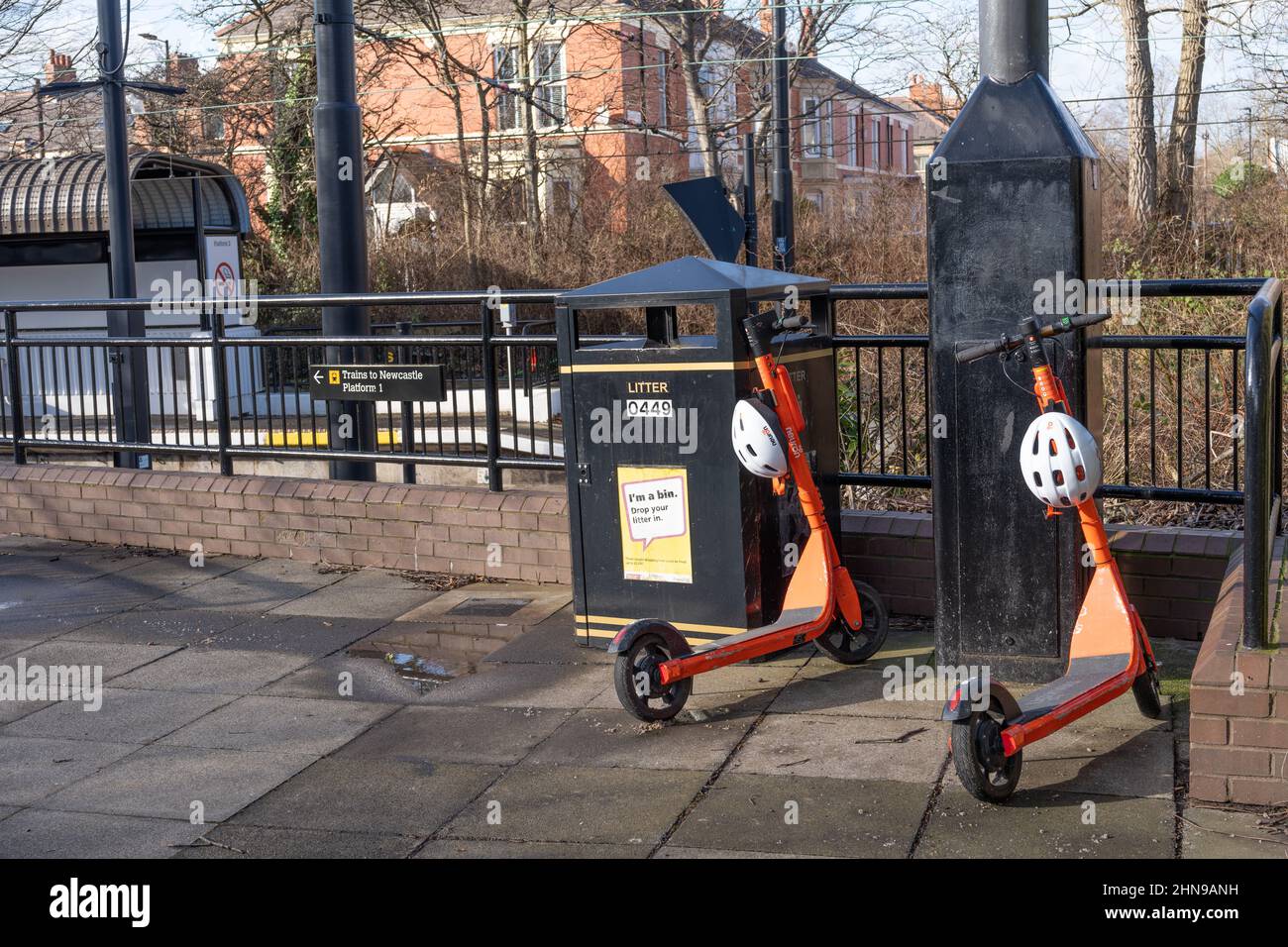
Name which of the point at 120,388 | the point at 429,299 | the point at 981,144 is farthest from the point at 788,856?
the point at 120,388

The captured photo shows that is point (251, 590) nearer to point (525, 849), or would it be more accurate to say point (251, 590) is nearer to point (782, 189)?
point (525, 849)

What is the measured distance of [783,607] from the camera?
→ 5902 mm

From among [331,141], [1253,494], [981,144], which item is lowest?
[1253,494]

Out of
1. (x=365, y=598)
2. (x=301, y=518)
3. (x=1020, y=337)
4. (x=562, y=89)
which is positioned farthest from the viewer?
(x=562, y=89)

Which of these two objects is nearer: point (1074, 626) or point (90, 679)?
point (1074, 626)

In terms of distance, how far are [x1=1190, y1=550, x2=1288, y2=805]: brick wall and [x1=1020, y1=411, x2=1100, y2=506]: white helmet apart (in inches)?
28.7

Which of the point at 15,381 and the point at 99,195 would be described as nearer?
the point at 15,381

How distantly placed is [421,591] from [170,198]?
1310 cm

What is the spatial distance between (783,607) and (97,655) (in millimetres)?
3349

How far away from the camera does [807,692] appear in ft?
18.8

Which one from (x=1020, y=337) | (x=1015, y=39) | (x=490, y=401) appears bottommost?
(x=490, y=401)

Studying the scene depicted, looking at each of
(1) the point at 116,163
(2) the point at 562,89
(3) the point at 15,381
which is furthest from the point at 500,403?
(2) the point at 562,89

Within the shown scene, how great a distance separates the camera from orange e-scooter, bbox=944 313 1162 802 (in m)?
4.38

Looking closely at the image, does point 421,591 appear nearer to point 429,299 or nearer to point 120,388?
point 429,299
